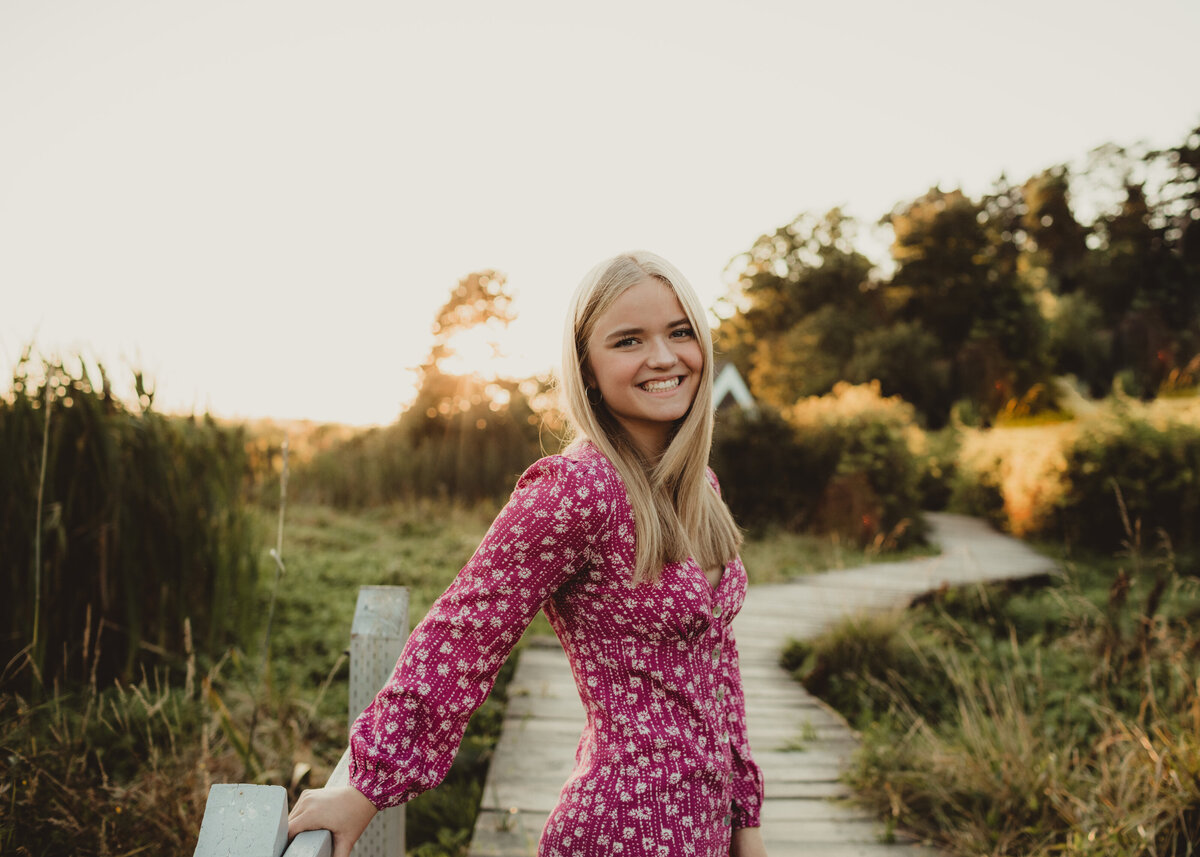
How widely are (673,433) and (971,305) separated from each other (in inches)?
1017

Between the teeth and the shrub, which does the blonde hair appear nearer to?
the teeth

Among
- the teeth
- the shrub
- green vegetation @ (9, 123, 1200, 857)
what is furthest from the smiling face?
the shrub

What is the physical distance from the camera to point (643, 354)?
1.27m

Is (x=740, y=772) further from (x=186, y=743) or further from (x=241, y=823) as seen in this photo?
(x=186, y=743)

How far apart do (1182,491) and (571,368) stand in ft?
36.9

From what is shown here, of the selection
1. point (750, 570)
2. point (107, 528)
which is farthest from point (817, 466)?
point (107, 528)

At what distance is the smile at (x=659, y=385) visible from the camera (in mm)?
1276

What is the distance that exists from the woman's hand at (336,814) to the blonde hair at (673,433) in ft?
1.87

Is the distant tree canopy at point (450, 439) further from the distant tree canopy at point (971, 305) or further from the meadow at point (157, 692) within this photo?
the distant tree canopy at point (971, 305)

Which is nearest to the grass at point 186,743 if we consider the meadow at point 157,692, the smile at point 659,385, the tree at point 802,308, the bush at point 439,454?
the meadow at point 157,692

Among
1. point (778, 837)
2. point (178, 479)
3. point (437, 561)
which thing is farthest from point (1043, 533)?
point (178, 479)

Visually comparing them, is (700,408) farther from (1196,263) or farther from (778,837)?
(1196,263)

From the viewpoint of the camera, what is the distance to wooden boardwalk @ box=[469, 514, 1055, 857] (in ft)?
8.77

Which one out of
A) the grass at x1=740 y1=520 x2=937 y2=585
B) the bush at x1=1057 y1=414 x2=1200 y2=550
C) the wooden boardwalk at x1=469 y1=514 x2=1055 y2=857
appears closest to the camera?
the wooden boardwalk at x1=469 y1=514 x2=1055 y2=857
